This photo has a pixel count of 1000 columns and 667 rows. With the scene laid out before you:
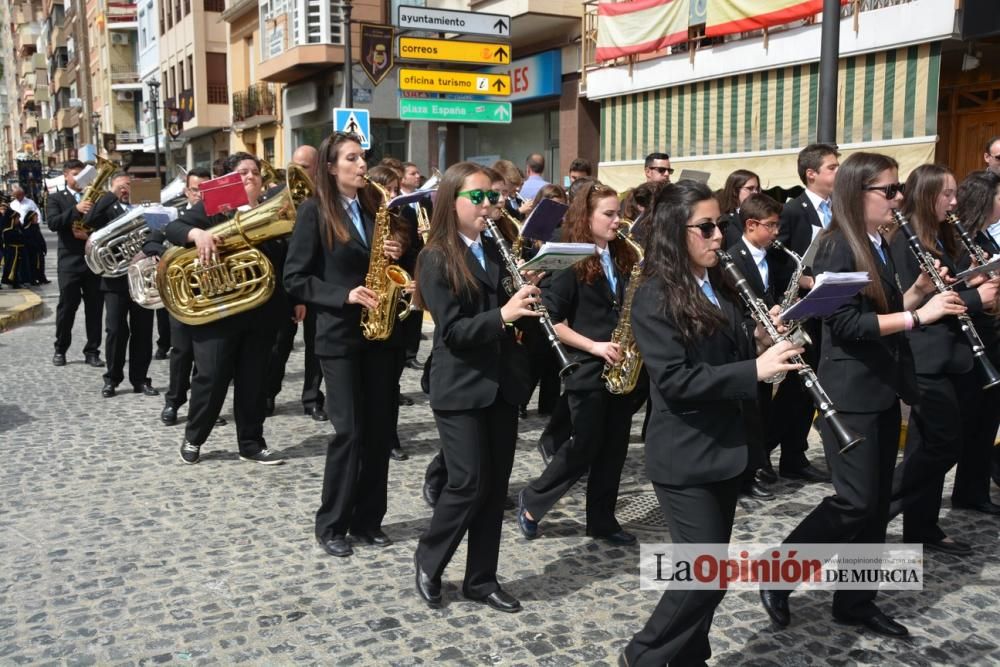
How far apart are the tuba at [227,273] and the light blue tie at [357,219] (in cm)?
108

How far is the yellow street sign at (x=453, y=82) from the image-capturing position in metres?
13.0

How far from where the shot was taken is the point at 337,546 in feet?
15.4

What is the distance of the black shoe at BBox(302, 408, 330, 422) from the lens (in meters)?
7.67

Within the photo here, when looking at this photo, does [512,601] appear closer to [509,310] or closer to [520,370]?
[520,370]

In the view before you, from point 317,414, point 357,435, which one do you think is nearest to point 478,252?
point 357,435

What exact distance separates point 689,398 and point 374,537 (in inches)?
96.0

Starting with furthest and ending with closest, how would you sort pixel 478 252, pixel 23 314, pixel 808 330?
1. pixel 23 314
2. pixel 808 330
3. pixel 478 252

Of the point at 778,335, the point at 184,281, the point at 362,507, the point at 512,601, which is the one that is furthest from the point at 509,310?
the point at 184,281

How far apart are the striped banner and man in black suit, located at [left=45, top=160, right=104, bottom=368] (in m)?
9.93

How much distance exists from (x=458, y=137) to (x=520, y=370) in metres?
20.9

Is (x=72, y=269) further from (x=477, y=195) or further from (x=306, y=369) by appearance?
(x=477, y=195)

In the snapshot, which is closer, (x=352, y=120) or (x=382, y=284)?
(x=382, y=284)

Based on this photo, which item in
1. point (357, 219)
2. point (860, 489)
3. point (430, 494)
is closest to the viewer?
point (860, 489)

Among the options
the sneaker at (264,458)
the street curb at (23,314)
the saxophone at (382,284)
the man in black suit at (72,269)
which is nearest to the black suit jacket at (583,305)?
the saxophone at (382,284)
